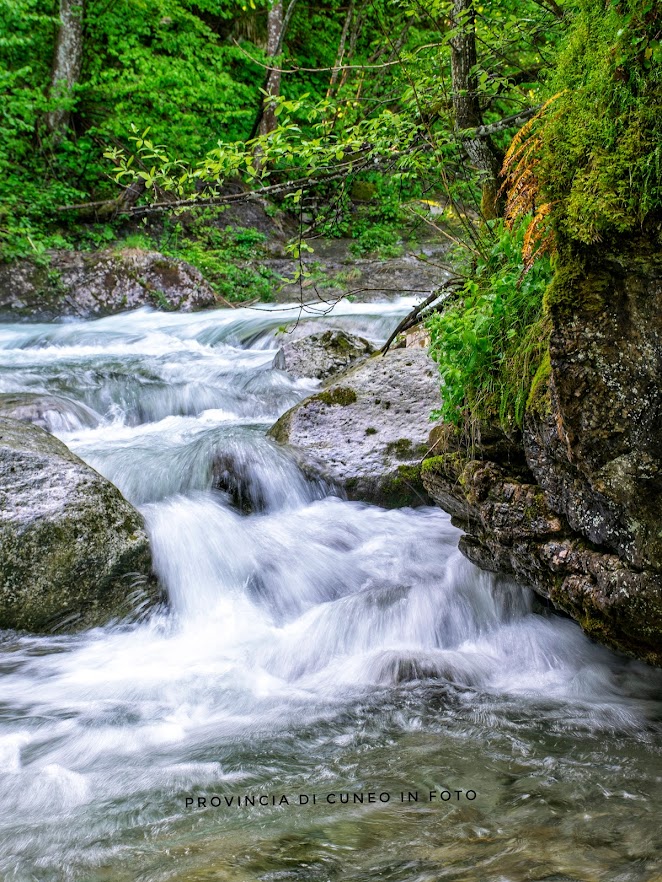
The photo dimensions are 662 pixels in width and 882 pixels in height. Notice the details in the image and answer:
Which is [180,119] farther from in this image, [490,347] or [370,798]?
[370,798]

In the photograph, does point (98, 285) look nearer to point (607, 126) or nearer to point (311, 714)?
point (311, 714)

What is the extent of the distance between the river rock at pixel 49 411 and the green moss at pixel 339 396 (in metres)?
2.88

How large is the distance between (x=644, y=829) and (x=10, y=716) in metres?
3.13

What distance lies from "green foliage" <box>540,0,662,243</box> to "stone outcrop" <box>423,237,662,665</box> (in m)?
0.18

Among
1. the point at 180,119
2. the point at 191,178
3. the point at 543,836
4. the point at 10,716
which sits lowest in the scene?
the point at 10,716

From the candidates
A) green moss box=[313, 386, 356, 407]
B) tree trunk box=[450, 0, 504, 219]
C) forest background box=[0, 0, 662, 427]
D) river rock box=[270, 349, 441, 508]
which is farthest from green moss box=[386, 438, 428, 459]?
tree trunk box=[450, 0, 504, 219]

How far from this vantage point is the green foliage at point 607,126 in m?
2.47

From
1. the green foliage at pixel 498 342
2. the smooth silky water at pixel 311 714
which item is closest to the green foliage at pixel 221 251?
the smooth silky water at pixel 311 714

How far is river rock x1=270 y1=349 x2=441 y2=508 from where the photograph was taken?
19.6 ft

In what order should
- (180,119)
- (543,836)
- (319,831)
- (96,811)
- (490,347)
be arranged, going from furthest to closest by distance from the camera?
(180,119)
(490,347)
(96,811)
(319,831)
(543,836)

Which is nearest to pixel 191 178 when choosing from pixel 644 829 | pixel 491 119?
pixel 491 119

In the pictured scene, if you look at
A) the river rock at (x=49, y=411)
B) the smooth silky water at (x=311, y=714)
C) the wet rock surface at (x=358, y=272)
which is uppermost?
the wet rock surface at (x=358, y=272)

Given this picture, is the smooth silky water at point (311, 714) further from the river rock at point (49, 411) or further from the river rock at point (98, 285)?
the river rock at point (98, 285)

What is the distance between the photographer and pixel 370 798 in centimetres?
262
